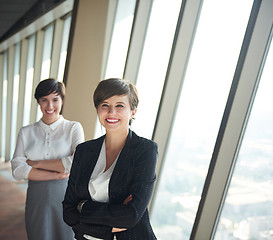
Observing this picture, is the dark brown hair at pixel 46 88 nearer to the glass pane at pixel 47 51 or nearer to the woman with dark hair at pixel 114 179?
the woman with dark hair at pixel 114 179

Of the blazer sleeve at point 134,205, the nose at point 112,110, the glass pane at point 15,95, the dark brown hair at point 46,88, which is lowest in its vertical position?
the glass pane at point 15,95

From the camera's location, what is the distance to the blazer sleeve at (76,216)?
4.66 feet

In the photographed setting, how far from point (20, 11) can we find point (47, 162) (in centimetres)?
601

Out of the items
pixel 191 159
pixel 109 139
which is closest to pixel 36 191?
pixel 109 139

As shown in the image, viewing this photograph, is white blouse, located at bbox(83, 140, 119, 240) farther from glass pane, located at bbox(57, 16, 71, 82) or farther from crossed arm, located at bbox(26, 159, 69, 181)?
glass pane, located at bbox(57, 16, 71, 82)

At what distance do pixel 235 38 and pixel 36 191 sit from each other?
2166 millimetres

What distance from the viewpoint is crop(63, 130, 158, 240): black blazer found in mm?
1390

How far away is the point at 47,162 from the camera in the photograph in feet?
7.27

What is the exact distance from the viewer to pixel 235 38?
268 cm

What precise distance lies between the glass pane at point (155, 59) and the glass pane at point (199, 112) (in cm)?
45

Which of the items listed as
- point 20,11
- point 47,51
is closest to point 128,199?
point 47,51

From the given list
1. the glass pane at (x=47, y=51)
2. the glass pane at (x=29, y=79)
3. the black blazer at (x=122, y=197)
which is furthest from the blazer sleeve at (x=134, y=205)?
the glass pane at (x=29, y=79)

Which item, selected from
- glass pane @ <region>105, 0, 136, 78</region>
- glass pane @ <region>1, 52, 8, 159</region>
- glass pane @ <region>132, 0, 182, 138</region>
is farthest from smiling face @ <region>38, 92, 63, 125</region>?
glass pane @ <region>1, 52, 8, 159</region>

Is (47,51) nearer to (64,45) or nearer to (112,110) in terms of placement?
(64,45)
